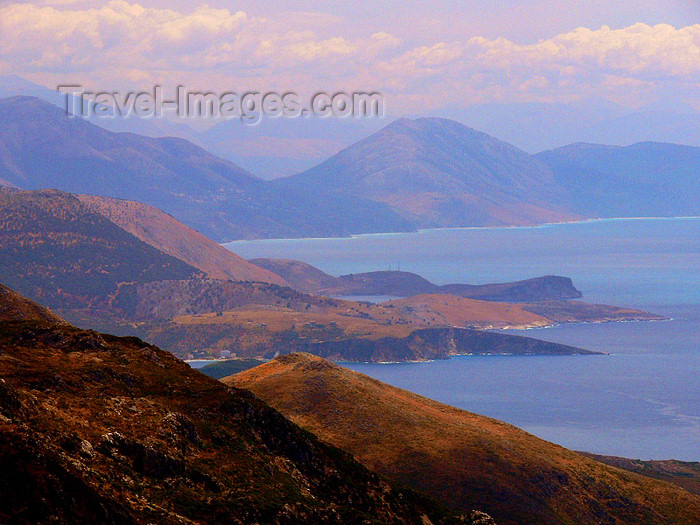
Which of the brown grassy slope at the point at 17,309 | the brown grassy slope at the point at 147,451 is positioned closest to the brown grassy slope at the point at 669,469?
the brown grassy slope at the point at 147,451

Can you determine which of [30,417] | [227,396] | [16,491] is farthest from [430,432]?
[16,491]

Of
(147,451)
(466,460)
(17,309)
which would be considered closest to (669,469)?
(466,460)

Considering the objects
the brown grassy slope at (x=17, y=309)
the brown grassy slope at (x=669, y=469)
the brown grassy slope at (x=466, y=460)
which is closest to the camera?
the brown grassy slope at (x=17, y=309)

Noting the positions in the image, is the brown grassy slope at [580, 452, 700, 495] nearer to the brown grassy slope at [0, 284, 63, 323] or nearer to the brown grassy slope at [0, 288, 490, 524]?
the brown grassy slope at [0, 288, 490, 524]

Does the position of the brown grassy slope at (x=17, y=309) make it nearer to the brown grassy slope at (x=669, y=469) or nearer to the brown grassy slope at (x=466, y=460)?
the brown grassy slope at (x=466, y=460)

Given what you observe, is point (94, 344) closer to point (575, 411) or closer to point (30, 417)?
point (30, 417)

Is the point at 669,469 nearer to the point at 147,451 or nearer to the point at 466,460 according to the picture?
the point at 466,460

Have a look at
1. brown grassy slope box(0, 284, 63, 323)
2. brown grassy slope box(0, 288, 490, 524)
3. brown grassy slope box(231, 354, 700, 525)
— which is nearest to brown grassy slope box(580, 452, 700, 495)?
brown grassy slope box(231, 354, 700, 525)
